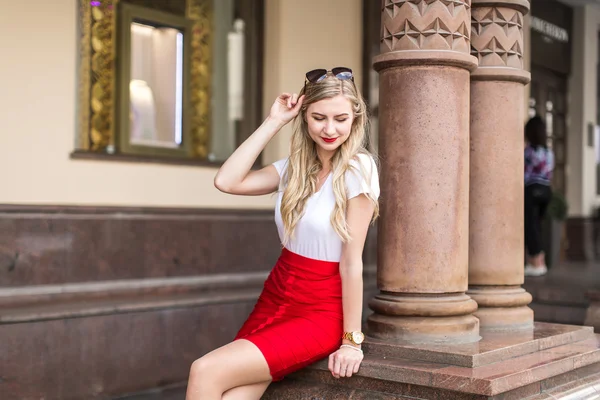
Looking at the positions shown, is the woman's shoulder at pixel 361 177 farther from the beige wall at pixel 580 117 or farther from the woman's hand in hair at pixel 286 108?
the beige wall at pixel 580 117

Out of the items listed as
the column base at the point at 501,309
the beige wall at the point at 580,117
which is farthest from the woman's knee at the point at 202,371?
the beige wall at the point at 580,117

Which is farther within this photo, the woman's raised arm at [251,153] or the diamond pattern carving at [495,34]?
the diamond pattern carving at [495,34]

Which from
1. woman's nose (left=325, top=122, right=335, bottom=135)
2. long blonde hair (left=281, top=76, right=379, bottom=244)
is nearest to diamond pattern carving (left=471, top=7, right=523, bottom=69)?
long blonde hair (left=281, top=76, right=379, bottom=244)

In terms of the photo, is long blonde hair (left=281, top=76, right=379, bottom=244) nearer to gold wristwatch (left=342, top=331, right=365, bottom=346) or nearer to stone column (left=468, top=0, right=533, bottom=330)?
gold wristwatch (left=342, top=331, right=365, bottom=346)

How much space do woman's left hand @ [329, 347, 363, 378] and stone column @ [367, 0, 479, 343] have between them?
345 millimetres

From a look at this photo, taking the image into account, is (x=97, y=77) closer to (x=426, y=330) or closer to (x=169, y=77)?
(x=169, y=77)

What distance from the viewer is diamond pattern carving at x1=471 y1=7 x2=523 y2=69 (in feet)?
13.9

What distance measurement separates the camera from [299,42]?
24.1 ft

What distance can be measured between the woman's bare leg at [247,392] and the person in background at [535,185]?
222 inches

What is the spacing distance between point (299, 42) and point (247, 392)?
4.53 metres

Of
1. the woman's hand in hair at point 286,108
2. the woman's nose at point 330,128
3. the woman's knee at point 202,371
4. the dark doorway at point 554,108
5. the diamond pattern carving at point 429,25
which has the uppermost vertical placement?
the dark doorway at point 554,108

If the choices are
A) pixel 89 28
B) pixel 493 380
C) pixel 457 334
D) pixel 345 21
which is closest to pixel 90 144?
pixel 89 28

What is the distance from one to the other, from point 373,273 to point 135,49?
109 inches

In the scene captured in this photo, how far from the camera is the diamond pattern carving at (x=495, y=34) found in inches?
166
